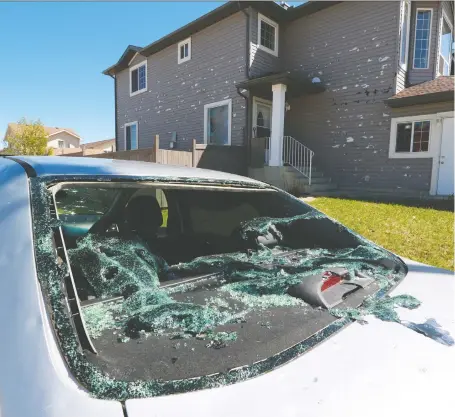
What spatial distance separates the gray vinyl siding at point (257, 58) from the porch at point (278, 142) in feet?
2.75

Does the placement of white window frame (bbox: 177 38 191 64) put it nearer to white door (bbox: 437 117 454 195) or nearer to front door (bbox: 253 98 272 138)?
front door (bbox: 253 98 272 138)

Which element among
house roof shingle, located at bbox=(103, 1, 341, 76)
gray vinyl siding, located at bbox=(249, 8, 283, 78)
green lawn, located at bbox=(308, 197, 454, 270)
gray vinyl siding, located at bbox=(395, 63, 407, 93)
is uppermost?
house roof shingle, located at bbox=(103, 1, 341, 76)

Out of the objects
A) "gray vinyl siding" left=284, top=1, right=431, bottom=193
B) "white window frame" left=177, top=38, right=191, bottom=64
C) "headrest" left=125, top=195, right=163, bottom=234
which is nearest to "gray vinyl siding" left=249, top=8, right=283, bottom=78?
"gray vinyl siding" left=284, top=1, right=431, bottom=193

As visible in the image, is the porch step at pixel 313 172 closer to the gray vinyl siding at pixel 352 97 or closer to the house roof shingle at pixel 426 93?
the gray vinyl siding at pixel 352 97

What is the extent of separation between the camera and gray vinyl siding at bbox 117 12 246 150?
1200cm

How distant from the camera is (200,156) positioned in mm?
10430

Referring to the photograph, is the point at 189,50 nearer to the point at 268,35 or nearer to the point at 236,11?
the point at 236,11

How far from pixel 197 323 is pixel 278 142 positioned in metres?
10.0

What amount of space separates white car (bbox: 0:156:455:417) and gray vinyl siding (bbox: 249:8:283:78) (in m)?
10.8

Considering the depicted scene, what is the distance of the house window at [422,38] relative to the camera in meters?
10.8

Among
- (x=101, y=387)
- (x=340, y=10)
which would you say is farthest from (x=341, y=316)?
(x=340, y=10)

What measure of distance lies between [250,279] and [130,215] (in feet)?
3.71

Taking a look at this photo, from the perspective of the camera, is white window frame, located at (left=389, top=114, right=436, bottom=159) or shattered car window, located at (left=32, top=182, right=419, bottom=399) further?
white window frame, located at (left=389, top=114, right=436, bottom=159)

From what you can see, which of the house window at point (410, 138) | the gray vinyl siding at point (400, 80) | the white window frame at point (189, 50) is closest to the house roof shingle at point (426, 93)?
the gray vinyl siding at point (400, 80)
